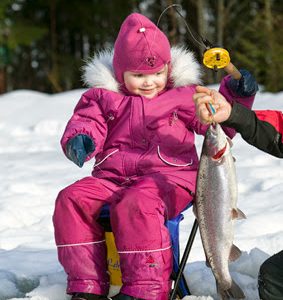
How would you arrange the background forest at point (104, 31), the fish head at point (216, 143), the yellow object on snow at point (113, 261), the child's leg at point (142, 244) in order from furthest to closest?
the background forest at point (104, 31) < the yellow object on snow at point (113, 261) < the child's leg at point (142, 244) < the fish head at point (216, 143)

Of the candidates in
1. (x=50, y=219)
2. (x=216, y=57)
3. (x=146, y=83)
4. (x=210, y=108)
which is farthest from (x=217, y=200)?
(x=50, y=219)

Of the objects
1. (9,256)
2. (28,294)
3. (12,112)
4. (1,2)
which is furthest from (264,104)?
(1,2)

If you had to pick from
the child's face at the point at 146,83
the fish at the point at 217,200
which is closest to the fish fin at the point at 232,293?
the fish at the point at 217,200

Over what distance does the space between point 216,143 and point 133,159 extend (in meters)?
0.65

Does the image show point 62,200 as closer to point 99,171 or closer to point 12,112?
point 99,171

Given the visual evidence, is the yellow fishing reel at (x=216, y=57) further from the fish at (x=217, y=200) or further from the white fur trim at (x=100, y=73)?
the white fur trim at (x=100, y=73)

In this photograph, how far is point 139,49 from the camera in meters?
3.39

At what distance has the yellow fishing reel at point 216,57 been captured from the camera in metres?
2.73

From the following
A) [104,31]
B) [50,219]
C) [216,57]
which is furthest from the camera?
[104,31]

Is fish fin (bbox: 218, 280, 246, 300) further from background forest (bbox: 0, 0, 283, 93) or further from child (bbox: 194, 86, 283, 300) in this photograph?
background forest (bbox: 0, 0, 283, 93)

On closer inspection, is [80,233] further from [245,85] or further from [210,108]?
[245,85]

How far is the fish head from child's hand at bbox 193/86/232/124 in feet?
0.12

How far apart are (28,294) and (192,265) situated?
0.89m

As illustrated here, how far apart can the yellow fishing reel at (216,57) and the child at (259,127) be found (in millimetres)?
107
